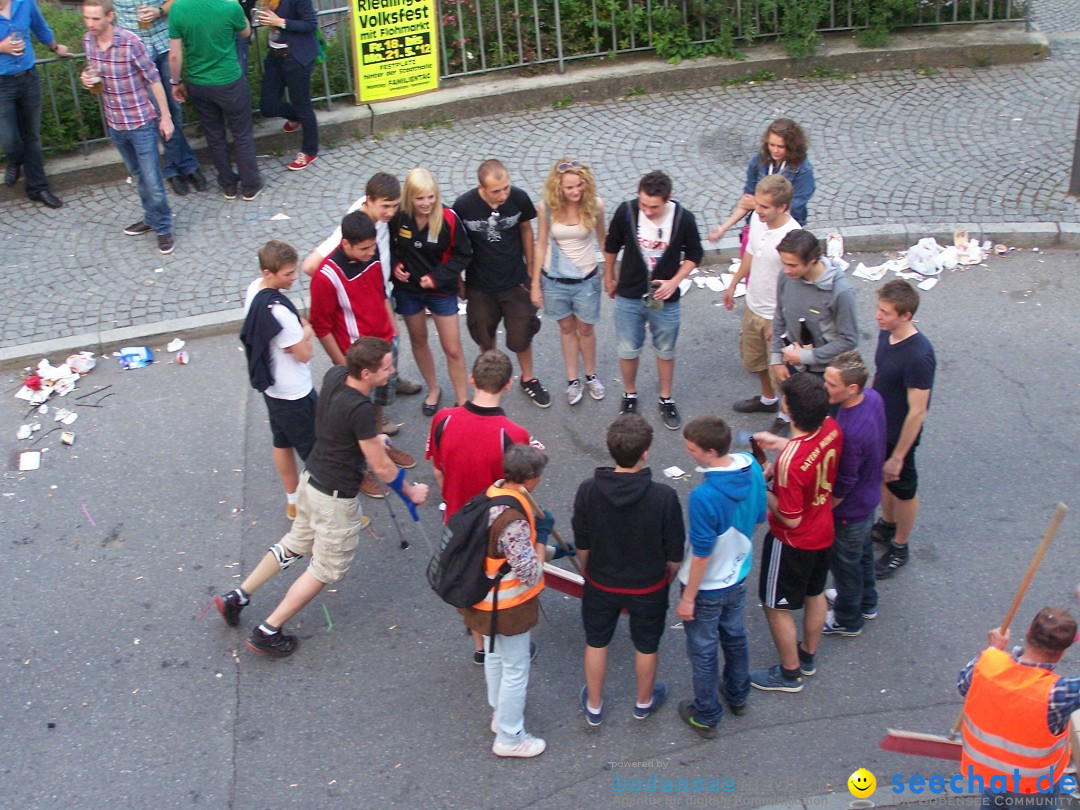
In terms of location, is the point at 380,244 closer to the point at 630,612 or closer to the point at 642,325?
the point at 642,325

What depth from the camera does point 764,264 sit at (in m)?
6.45

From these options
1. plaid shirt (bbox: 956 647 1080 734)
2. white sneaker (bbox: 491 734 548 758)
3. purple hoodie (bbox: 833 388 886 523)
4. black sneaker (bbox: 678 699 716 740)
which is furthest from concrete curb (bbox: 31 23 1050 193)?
plaid shirt (bbox: 956 647 1080 734)

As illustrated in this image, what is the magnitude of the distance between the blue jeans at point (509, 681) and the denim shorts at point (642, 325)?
8.50 ft

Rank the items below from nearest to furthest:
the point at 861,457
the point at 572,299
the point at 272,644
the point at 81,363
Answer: the point at 861,457 → the point at 272,644 → the point at 572,299 → the point at 81,363

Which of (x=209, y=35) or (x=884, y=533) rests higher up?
(x=209, y=35)

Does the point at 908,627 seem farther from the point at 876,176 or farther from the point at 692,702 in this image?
the point at 876,176

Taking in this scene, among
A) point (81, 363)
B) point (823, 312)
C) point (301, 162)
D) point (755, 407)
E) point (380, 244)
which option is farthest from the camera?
point (301, 162)

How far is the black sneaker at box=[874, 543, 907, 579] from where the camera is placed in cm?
579

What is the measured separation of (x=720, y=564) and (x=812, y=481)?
0.54 metres

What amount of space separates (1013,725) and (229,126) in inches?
299

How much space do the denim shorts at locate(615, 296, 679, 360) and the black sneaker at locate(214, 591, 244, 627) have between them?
276 centimetres

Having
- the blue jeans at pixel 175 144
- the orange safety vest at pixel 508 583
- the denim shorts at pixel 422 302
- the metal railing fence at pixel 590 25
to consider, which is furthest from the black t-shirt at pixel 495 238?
the metal railing fence at pixel 590 25

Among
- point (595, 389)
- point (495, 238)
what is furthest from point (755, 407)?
point (495, 238)

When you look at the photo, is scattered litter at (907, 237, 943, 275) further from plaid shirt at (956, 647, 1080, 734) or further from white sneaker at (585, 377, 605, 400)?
plaid shirt at (956, 647, 1080, 734)
